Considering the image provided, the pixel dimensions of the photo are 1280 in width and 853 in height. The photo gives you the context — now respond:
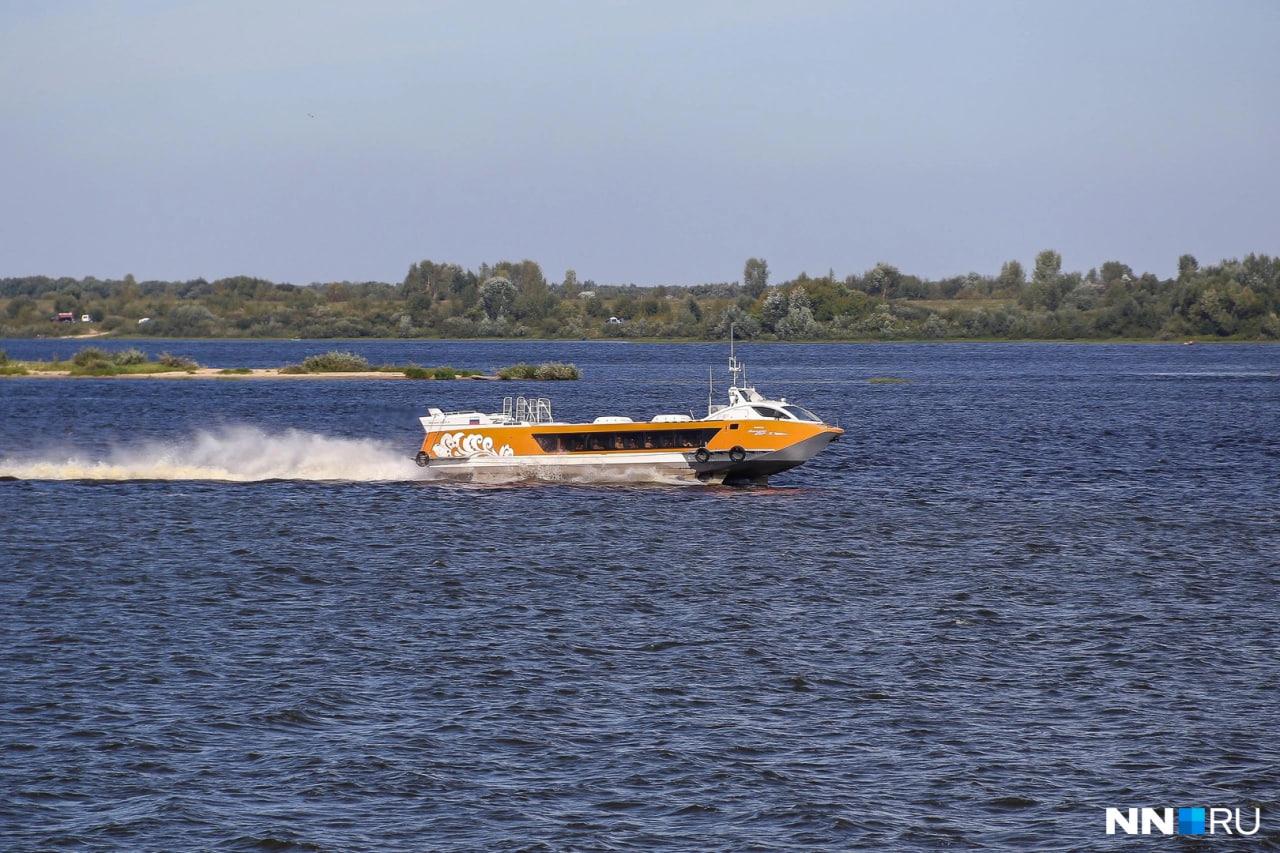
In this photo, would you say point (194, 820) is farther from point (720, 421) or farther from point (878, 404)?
point (878, 404)

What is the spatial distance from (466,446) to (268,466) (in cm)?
1438

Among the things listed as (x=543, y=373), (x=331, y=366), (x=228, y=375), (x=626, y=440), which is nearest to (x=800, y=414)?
(x=626, y=440)

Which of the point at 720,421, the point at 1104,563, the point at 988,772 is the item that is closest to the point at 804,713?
the point at 988,772

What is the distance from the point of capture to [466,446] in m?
56.1

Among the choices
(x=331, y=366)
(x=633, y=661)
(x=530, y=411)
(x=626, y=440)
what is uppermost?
(x=331, y=366)

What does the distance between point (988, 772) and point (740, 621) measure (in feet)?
37.0

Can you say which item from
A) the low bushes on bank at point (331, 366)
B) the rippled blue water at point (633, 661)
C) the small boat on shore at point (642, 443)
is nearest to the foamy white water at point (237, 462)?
the rippled blue water at point (633, 661)

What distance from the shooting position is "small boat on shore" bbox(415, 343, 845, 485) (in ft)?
175

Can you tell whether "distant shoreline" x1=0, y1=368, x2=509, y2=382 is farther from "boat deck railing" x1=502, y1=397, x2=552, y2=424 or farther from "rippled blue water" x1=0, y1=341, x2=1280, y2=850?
"boat deck railing" x1=502, y1=397, x2=552, y2=424

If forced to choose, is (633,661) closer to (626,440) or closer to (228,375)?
(626,440)

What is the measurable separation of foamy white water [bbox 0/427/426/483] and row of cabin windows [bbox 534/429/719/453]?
20.2ft

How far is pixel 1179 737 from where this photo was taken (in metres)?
24.1

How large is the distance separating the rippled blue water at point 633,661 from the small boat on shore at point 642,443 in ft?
3.27

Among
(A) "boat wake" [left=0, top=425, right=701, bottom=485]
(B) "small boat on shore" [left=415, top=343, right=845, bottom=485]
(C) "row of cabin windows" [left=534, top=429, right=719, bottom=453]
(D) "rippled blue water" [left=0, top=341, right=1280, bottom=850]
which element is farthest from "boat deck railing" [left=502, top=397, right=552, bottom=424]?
(D) "rippled blue water" [left=0, top=341, right=1280, bottom=850]
